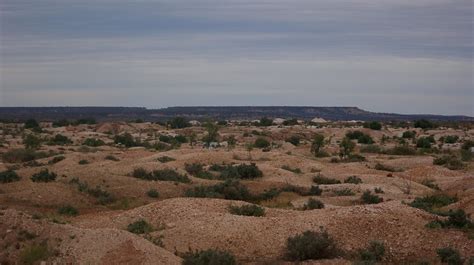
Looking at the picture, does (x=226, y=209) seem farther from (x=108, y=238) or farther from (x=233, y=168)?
(x=233, y=168)

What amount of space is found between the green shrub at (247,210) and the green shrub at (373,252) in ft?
12.2

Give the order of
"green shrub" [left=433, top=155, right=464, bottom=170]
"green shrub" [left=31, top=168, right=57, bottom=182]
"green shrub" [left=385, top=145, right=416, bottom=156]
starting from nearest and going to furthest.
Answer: "green shrub" [left=31, top=168, right=57, bottom=182]
"green shrub" [left=433, top=155, right=464, bottom=170]
"green shrub" [left=385, top=145, right=416, bottom=156]

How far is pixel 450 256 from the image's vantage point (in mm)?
12961

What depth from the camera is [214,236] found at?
14312 millimetres

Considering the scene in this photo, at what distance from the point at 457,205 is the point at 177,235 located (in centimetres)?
845

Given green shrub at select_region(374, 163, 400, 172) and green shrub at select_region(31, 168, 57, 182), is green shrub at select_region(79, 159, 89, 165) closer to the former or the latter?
green shrub at select_region(31, 168, 57, 182)

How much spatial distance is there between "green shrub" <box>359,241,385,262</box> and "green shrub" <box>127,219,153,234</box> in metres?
4.64

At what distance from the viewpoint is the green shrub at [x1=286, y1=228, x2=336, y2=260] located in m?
12.8

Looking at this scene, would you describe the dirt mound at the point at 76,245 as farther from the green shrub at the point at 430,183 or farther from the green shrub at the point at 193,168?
the green shrub at the point at 430,183

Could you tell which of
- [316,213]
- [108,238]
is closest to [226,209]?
[316,213]

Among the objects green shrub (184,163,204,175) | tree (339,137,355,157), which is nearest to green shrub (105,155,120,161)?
green shrub (184,163,204,175)

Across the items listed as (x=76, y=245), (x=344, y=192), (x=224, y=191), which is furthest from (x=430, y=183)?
(x=76, y=245)

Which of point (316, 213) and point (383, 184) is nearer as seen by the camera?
point (316, 213)

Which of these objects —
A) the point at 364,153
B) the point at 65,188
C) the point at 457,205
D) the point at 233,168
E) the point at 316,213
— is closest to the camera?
the point at 316,213
